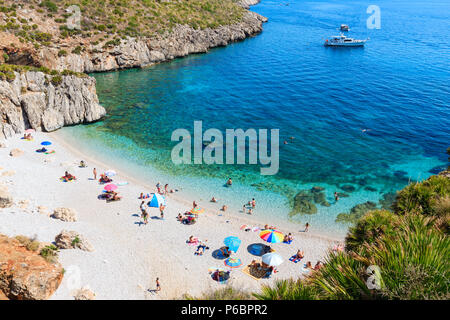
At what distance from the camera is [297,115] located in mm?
50719

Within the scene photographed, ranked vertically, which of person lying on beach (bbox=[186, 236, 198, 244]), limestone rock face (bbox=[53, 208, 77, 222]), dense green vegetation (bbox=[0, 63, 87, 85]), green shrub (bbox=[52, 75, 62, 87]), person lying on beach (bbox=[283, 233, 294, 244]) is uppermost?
dense green vegetation (bbox=[0, 63, 87, 85])

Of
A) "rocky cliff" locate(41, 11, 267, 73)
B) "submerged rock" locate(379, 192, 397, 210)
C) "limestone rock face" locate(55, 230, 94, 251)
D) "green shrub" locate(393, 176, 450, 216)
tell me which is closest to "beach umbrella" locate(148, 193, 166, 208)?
"limestone rock face" locate(55, 230, 94, 251)

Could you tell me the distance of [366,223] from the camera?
13.4 meters

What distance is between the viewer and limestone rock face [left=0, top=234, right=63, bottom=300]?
16.3 metres

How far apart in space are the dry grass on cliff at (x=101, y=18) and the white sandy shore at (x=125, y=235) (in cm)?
3816

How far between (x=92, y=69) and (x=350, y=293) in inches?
2767

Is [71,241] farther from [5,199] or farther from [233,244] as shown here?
[233,244]

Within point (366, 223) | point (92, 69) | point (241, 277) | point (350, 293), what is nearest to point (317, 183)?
point (241, 277)

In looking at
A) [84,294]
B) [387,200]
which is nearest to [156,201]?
[84,294]

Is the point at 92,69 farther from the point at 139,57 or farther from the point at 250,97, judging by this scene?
the point at 250,97

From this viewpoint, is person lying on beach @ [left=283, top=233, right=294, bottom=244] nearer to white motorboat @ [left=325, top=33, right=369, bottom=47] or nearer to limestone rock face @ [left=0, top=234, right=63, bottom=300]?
limestone rock face @ [left=0, top=234, right=63, bottom=300]

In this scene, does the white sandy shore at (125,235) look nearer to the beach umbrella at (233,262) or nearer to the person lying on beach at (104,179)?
the beach umbrella at (233,262)

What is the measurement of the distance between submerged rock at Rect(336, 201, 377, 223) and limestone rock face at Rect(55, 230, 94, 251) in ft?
72.9

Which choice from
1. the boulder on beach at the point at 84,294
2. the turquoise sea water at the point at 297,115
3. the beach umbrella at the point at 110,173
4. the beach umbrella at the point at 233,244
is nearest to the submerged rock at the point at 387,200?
the turquoise sea water at the point at 297,115
